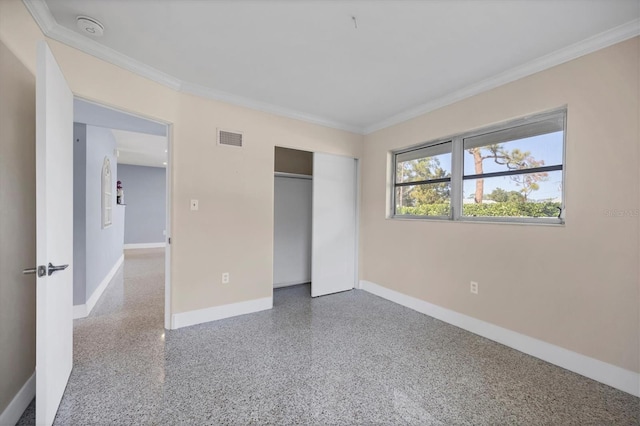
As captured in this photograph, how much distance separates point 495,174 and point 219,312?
3.23 m

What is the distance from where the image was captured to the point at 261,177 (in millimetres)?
→ 3301

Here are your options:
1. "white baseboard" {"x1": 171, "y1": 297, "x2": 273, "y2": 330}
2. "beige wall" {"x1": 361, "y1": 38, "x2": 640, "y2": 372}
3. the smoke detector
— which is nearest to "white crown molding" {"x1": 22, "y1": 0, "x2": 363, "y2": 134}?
the smoke detector

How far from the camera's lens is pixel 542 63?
2.27 m

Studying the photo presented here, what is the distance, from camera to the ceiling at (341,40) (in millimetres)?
1736

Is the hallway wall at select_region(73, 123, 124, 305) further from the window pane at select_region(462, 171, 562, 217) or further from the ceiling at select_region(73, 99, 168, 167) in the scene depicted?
the window pane at select_region(462, 171, 562, 217)

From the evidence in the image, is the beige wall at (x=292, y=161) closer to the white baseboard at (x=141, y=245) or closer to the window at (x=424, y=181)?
the window at (x=424, y=181)

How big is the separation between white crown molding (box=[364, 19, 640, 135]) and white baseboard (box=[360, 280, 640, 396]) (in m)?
2.29

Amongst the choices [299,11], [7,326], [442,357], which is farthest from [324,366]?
[299,11]

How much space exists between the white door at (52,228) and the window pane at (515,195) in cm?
338

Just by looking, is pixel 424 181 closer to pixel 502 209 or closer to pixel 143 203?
pixel 502 209

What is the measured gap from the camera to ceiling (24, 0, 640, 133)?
1736 mm

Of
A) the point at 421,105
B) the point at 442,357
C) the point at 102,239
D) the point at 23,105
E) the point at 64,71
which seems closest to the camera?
the point at 23,105

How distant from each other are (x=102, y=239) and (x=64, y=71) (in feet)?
9.15

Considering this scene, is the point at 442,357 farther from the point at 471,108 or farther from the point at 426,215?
the point at 471,108
